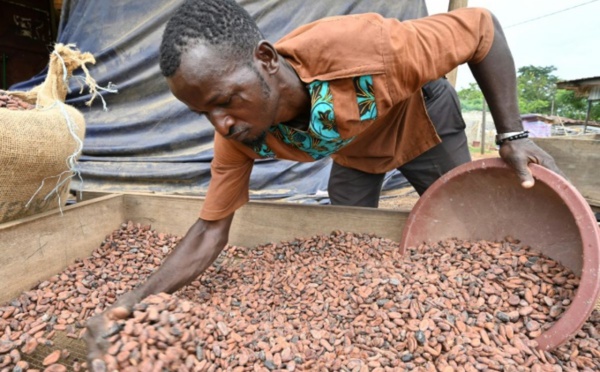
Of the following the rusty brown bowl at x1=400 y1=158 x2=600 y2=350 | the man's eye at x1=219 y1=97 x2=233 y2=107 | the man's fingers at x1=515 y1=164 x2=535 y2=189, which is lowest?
the rusty brown bowl at x1=400 y1=158 x2=600 y2=350

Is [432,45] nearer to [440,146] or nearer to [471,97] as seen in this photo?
[440,146]

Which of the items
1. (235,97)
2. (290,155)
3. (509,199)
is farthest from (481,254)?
(235,97)

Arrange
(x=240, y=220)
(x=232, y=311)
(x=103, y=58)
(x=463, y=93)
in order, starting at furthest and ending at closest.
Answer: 1. (x=463, y=93)
2. (x=103, y=58)
3. (x=240, y=220)
4. (x=232, y=311)

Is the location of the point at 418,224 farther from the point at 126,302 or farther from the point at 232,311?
the point at 126,302

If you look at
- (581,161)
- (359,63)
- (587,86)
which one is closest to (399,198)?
(581,161)

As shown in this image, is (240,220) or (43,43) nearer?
(240,220)

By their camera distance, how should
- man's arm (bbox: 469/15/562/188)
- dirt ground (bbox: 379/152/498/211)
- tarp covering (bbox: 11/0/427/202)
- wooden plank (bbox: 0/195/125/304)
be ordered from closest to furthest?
man's arm (bbox: 469/15/562/188)
wooden plank (bbox: 0/195/125/304)
tarp covering (bbox: 11/0/427/202)
dirt ground (bbox: 379/152/498/211)

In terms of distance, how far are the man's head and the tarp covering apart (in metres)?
2.47

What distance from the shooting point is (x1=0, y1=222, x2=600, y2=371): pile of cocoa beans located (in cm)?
102

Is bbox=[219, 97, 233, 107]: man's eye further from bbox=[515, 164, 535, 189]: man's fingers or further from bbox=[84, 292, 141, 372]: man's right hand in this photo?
bbox=[515, 164, 535, 189]: man's fingers

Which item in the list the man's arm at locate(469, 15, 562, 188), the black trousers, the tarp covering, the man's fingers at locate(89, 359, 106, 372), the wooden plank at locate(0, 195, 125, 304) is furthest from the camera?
the tarp covering

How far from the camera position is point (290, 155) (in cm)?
145

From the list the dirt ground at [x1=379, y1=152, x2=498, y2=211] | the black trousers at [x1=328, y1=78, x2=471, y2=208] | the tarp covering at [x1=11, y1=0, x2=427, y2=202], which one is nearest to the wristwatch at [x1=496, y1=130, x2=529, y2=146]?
the black trousers at [x1=328, y1=78, x2=471, y2=208]

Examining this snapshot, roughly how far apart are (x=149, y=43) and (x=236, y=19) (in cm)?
270
